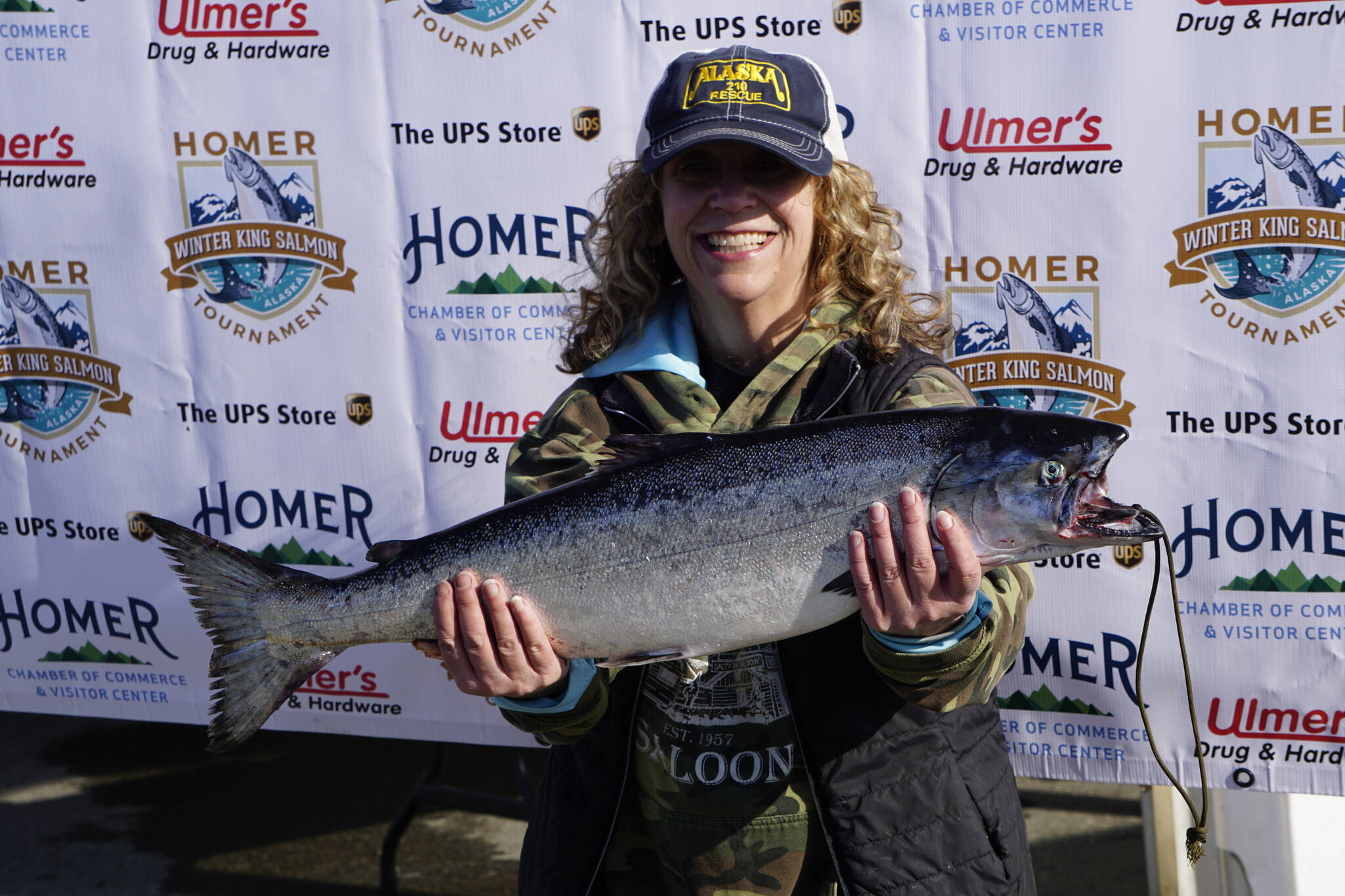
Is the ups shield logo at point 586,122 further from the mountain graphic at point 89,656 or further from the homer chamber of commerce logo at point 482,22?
the mountain graphic at point 89,656

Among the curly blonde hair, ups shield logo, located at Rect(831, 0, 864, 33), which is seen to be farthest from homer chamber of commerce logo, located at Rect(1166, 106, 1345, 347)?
the curly blonde hair

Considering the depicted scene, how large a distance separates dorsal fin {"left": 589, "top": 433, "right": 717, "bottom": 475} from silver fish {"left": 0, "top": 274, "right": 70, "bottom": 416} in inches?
115

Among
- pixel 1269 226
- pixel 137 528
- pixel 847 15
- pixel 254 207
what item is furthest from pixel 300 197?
pixel 1269 226

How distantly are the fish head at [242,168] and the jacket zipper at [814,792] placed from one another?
274 cm

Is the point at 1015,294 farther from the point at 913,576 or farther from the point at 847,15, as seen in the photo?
the point at 913,576

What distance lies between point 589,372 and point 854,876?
3.71 ft

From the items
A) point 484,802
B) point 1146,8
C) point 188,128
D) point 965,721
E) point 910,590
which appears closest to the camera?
point 910,590

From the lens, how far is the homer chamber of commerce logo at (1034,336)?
3381 mm

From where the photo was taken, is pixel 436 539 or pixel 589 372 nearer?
pixel 436 539

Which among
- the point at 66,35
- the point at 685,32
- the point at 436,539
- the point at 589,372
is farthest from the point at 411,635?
the point at 66,35

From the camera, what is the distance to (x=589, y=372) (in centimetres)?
→ 235

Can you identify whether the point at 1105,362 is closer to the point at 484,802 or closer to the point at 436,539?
the point at 436,539

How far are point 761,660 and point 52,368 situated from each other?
128 inches

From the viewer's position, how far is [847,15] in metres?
3.36
